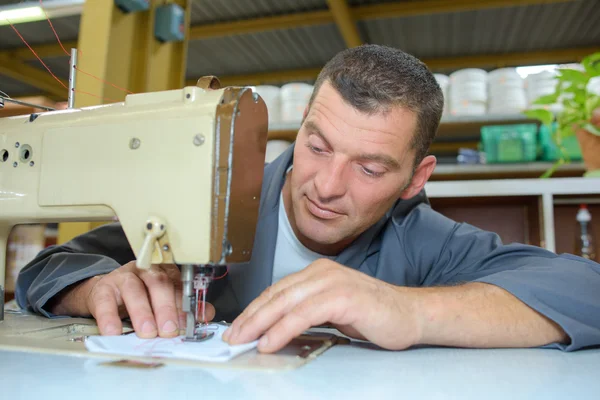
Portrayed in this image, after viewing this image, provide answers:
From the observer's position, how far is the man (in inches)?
29.9

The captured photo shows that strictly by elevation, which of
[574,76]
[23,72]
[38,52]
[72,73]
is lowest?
[72,73]

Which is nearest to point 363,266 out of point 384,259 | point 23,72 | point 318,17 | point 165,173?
point 384,259

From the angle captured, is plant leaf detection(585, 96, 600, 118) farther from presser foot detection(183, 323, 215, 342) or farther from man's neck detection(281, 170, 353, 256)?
presser foot detection(183, 323, 215, 342)

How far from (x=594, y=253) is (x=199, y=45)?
424cm

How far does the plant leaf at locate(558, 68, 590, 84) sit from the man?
0.79 meters

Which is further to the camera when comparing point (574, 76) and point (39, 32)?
point (39, 32)

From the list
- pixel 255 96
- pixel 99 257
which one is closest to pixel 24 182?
pixel 99 257

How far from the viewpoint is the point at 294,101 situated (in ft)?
8.77

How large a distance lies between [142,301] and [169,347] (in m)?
0.16

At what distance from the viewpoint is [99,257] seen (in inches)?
46.3

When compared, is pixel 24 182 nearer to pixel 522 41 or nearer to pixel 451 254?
pixel 451 254

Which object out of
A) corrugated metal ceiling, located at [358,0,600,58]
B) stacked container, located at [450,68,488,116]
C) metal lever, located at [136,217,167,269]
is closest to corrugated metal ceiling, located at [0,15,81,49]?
corrugated metal ceiling, located at [358,0,600,58]

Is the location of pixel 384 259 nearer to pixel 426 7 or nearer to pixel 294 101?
pixel 294 101

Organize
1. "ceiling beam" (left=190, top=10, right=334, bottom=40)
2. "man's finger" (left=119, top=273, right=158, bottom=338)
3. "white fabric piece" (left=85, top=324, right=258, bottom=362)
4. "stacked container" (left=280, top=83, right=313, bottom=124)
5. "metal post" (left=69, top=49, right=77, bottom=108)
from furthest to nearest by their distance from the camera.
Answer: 1. "ceiling beam" (left=190, top=10, right=334, bottom=40)
2. "stacked container" (left=280, top=83, right=313, bottom=124)
3. "metal post" (left=69, top=49, right=77, bottom=108)
4. "man's finger" (left=119, top=273, right=158, bottom=338)
5. "white fabric piece" (left=85, top=324, right=258, bottom=362)
